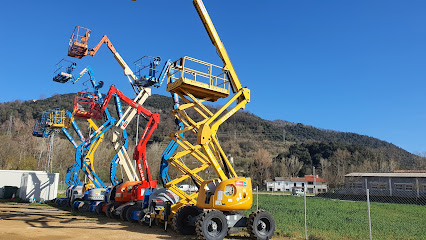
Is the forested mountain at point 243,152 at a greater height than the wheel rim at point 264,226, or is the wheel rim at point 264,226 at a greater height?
the forested mountain at point 243,152

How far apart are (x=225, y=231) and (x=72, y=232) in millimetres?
6364

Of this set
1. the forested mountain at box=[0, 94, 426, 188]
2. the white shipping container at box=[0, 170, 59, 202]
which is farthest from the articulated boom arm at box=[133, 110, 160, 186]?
the forested mountain at box=[0, 94, 426, 188]

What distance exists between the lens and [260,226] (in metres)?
12.4

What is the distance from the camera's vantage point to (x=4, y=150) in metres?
54.9

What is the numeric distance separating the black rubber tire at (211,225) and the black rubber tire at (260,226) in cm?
100

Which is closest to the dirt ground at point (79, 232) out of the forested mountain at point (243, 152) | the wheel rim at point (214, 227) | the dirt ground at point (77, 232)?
the dirt ground at point (77, 232)

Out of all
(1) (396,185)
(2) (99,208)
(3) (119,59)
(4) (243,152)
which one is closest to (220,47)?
(2) (99,208)

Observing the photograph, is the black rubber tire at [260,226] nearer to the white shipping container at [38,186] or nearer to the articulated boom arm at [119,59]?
the articulated boom arm at [119,59]

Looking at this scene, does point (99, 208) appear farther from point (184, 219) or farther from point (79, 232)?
point (184, 219)

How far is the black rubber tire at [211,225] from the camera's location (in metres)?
11.1

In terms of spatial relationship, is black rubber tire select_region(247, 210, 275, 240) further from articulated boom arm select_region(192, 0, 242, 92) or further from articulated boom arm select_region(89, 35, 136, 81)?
articulated boom arm select_region(89, 35, 136, 81)

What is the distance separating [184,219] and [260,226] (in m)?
2.98

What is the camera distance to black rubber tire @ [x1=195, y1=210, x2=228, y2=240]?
11.1m

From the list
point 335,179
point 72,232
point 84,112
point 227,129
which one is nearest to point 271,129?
point 227,129
